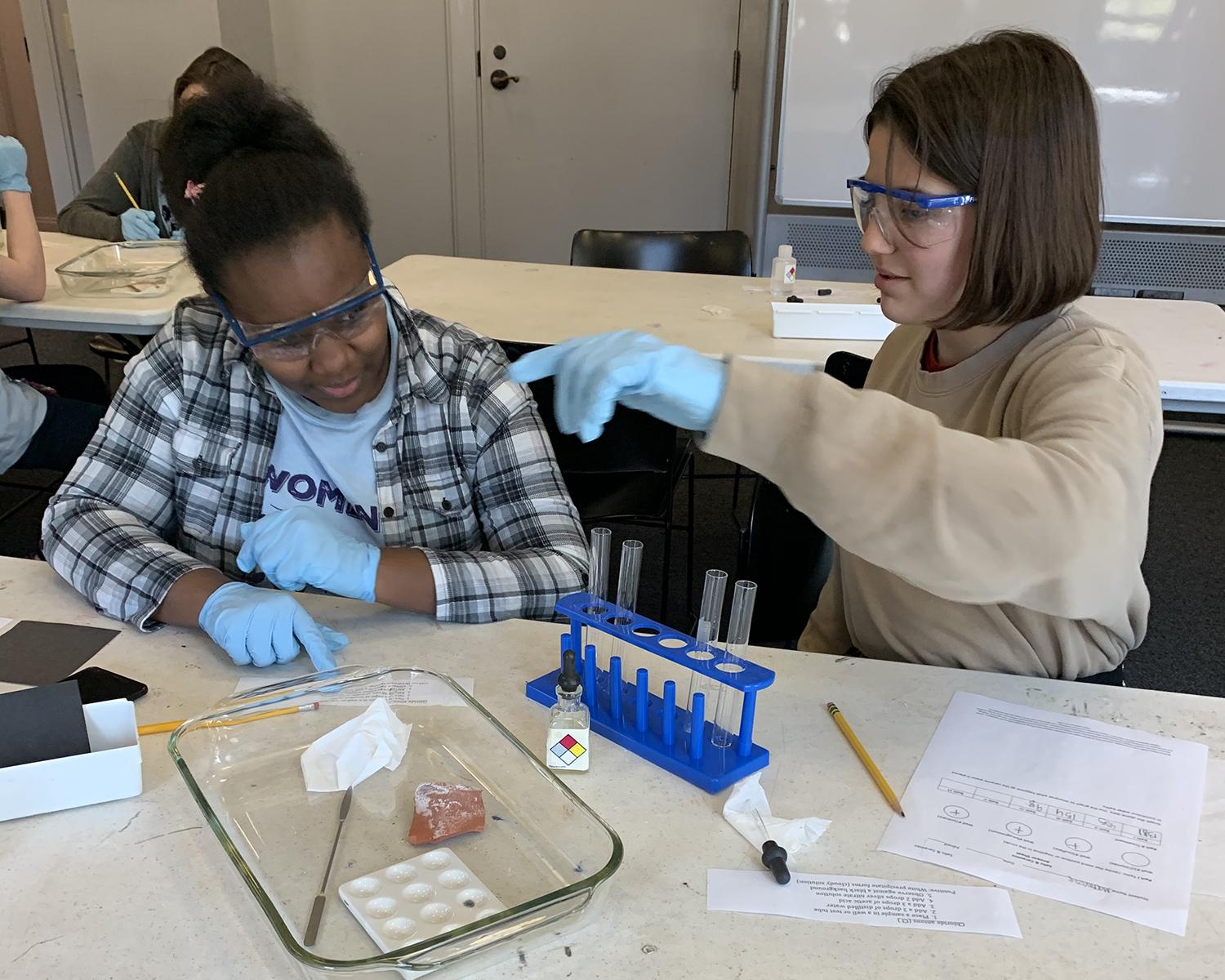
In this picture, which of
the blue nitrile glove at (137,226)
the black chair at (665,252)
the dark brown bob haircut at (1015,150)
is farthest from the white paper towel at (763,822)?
the blue nitrile glove at (137,226)

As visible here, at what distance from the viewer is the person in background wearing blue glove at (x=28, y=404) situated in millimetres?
2289

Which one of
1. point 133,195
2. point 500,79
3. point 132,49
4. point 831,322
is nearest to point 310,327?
point 831,322

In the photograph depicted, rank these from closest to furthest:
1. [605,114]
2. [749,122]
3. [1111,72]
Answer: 1. [1111,72]
2. [749,122]
3. [605,114]

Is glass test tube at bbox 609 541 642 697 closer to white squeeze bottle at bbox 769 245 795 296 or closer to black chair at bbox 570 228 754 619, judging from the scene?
white squeeze bottle at bbox 769 245 795 296

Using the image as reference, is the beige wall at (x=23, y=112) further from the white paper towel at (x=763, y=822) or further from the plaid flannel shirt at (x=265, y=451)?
the white paper towel at (x=763, y=822)

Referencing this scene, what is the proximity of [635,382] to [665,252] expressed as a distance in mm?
2281

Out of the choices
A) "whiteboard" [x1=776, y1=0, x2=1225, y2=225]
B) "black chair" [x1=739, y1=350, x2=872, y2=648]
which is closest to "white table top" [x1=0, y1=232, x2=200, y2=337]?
"black chair" [x1=739, y1=350, x2=872, y2=648]

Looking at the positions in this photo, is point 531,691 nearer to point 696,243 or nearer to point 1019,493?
point 1019,493

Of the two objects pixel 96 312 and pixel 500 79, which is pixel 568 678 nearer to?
pixel 96 312

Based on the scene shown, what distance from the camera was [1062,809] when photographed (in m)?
0.90

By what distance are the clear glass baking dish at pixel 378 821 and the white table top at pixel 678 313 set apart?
127cm

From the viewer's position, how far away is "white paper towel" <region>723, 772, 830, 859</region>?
0.85 meters

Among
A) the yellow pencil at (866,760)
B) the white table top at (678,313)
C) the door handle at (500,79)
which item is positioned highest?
the door handle at (500,79)

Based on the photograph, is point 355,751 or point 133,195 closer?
point 355,751
